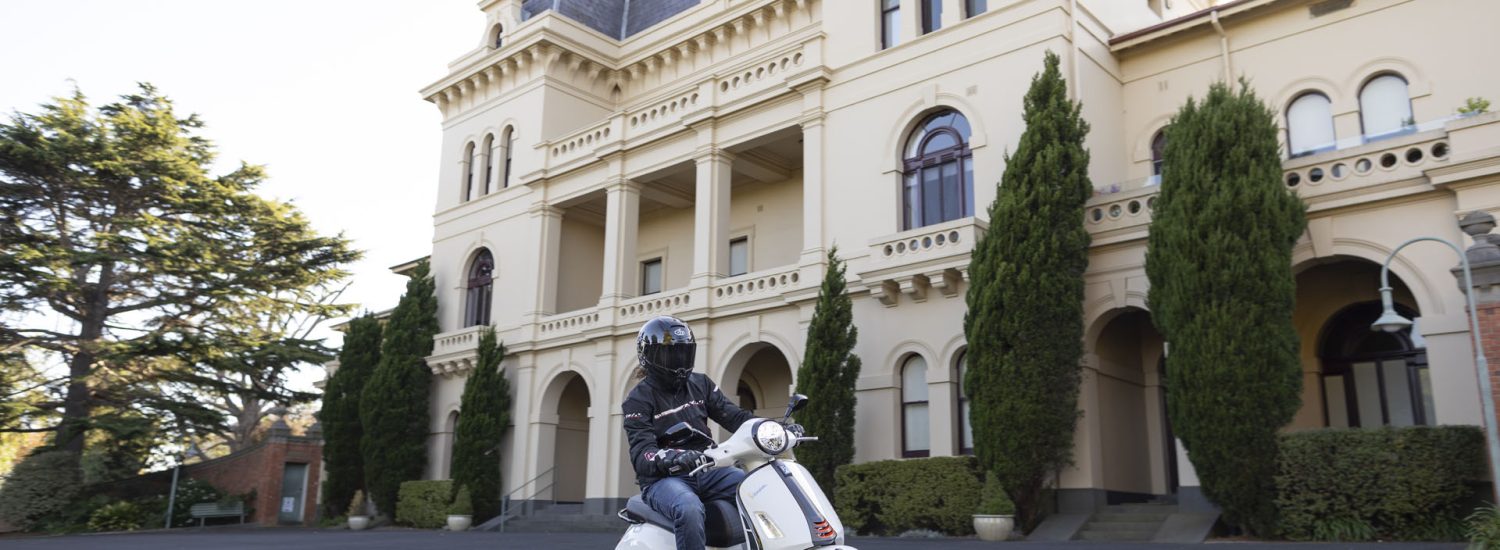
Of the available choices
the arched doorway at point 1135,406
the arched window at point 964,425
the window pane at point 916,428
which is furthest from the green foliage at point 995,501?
the window pane at point 916,428

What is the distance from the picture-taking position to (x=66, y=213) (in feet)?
99.7

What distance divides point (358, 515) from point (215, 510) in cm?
578

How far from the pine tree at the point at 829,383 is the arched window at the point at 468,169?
1542cm

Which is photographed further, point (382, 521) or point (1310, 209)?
point (382, 521)

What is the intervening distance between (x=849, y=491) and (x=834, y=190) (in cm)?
616

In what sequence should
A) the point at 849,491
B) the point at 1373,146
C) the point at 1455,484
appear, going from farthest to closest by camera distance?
1. the point at 849,491
2. the point at 1373,146
3. the point at 1455,484

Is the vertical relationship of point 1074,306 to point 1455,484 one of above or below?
above

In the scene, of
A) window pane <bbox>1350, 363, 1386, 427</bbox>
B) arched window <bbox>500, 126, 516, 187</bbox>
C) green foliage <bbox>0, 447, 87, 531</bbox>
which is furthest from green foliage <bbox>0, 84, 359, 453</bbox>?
window pane <bbox>1350, 363, 1386, 427</bbox>

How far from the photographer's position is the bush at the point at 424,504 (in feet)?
86.3

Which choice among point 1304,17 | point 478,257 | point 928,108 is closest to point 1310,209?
point 1304,17

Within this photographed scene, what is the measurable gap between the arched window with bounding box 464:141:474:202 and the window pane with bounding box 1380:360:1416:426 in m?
23.4

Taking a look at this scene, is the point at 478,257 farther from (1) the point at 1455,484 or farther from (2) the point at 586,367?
(1) the point at 1455,484

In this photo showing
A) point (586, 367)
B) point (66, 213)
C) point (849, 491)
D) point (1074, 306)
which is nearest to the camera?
point (1074, 306)

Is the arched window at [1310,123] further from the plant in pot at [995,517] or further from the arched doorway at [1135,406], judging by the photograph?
the plant in pot at [995,517]
